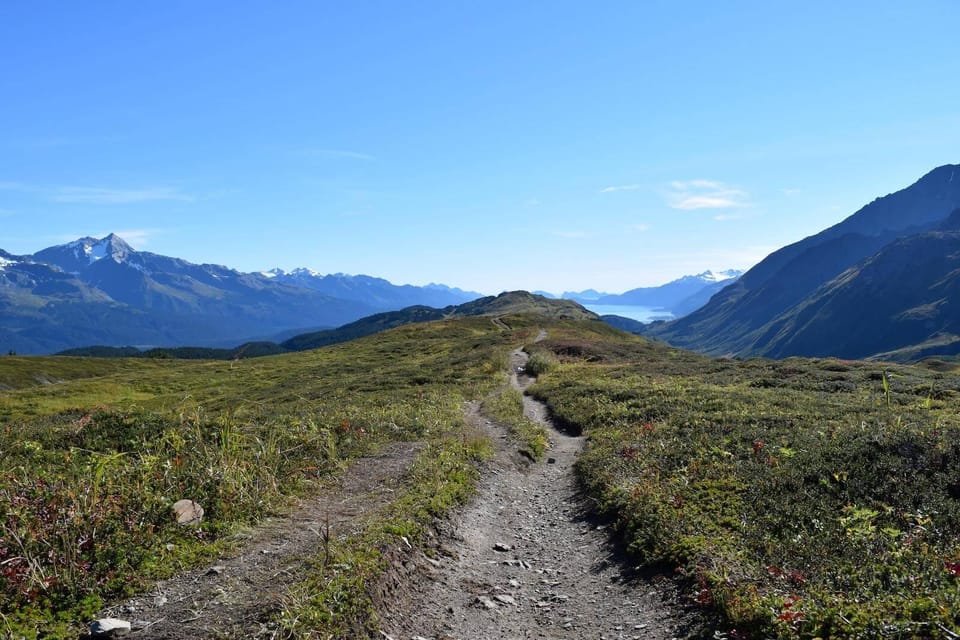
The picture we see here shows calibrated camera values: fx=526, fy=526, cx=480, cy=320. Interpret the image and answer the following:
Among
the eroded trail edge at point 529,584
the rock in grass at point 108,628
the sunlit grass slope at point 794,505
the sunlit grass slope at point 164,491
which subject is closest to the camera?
the rock in grass at point 108,628

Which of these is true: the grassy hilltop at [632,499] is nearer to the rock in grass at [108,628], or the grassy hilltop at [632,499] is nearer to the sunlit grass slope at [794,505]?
the sunlit grass slope at [794,505]

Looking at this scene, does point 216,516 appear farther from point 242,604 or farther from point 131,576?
point 242,604

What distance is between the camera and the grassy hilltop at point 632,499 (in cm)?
787

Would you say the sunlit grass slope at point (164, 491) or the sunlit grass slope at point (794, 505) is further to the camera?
the sunlit grass slope at point (164, 491)

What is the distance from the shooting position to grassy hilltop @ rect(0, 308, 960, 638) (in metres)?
7.87

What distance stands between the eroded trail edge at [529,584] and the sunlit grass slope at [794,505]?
2.68 feet

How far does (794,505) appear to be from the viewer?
491 inches

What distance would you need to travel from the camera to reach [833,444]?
16.8m

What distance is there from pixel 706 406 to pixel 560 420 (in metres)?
7.70

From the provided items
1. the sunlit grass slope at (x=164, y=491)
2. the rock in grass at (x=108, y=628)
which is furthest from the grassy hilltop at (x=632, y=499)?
the rock in grass at (x=108, y=628)

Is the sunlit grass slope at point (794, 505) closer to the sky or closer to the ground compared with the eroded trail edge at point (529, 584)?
closer to the sky

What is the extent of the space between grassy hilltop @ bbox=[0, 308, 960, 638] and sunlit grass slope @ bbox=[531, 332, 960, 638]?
0.05 meters

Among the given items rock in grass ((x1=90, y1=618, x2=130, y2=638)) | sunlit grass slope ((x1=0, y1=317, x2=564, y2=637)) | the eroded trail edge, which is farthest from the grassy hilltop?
the eroded trail edge

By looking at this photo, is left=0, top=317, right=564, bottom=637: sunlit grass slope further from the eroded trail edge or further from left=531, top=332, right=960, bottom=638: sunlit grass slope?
left=531, top=332, right=960, bottom=638: sunlit grass slope
